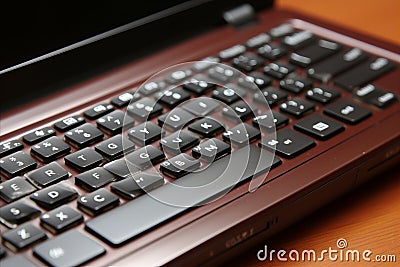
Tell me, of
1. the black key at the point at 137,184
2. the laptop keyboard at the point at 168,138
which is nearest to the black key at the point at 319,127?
the laptop keyboard at the point at 168,138

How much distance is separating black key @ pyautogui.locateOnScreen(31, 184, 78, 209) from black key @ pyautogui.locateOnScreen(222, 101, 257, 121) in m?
0.13

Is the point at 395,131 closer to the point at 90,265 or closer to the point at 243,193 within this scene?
the point at 243,193

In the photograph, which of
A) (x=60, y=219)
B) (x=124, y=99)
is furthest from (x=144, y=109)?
(x=60, y=219)

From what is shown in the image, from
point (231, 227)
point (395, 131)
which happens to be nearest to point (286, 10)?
point (395, 131)

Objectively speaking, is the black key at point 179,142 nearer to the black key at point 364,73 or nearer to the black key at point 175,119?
the black key at point 175,119

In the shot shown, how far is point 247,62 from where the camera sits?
0.57 metres

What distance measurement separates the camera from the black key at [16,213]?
0.39 meters

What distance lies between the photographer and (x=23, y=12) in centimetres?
50

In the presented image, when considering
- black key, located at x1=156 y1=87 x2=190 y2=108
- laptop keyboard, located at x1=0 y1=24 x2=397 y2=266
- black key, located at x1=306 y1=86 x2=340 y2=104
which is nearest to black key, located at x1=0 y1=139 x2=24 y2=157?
laptop keyboard, located at x1=0 y1=24 x2=397 y2=266

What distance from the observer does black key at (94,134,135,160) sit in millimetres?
452

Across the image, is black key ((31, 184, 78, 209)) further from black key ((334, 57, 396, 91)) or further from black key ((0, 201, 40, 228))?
black key ((334, 57, 396, 91))

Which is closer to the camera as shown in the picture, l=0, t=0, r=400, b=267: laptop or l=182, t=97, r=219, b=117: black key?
l=0, t=0, r=400, b=267: laptop

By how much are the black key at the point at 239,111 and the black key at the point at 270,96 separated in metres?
0.01

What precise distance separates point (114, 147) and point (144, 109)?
0.05m
